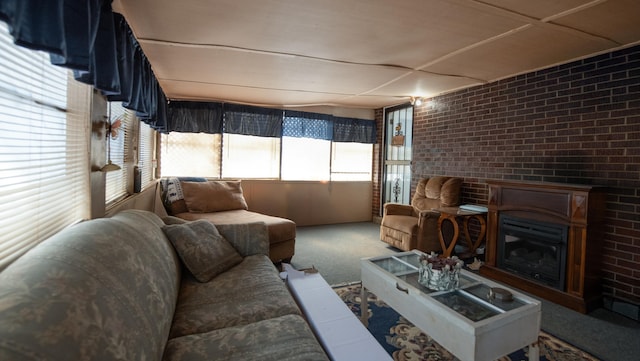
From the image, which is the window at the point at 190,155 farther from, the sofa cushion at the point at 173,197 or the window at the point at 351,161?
the window at the point at 351,161

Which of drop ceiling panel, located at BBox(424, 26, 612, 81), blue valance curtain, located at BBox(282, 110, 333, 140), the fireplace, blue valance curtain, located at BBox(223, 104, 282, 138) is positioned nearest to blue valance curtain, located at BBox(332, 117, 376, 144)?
blue valance curtain, located at BBox(282, 110, 333, 140)

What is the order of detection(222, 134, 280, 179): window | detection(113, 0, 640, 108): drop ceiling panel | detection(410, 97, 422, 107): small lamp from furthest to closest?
detection(222, 134, 280, 179): window < detection(410, 97, 422, 107): small lamp < detection(113, 0, 640, 108): drop ceiling panel

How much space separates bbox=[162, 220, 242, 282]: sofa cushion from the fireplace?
259 cm

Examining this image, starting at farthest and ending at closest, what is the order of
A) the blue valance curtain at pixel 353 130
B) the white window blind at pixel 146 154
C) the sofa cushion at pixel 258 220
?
the blue valance curtain at pixel 353 130
the white window blind at pixel 146 154
the sofa cushion at pixel 258 220

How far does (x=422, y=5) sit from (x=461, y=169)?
2.57 m

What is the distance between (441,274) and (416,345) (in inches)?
19.6

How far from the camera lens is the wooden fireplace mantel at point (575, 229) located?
7.82 feet

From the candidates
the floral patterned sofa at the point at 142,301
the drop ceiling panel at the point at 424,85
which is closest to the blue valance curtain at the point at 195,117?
the drop ceiling panel at the point at 424,85

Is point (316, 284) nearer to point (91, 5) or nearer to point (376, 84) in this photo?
point (91, 5)

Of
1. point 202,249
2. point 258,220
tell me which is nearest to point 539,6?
point 202,249

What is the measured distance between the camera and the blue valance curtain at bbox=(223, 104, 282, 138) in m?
4.90

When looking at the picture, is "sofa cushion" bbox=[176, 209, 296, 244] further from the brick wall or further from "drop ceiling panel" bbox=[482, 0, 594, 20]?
"drop ceiling panel" bbox=[482, 0, 594, 20]

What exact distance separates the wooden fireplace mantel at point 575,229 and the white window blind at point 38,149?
3.44 metres

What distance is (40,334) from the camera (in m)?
0.65
